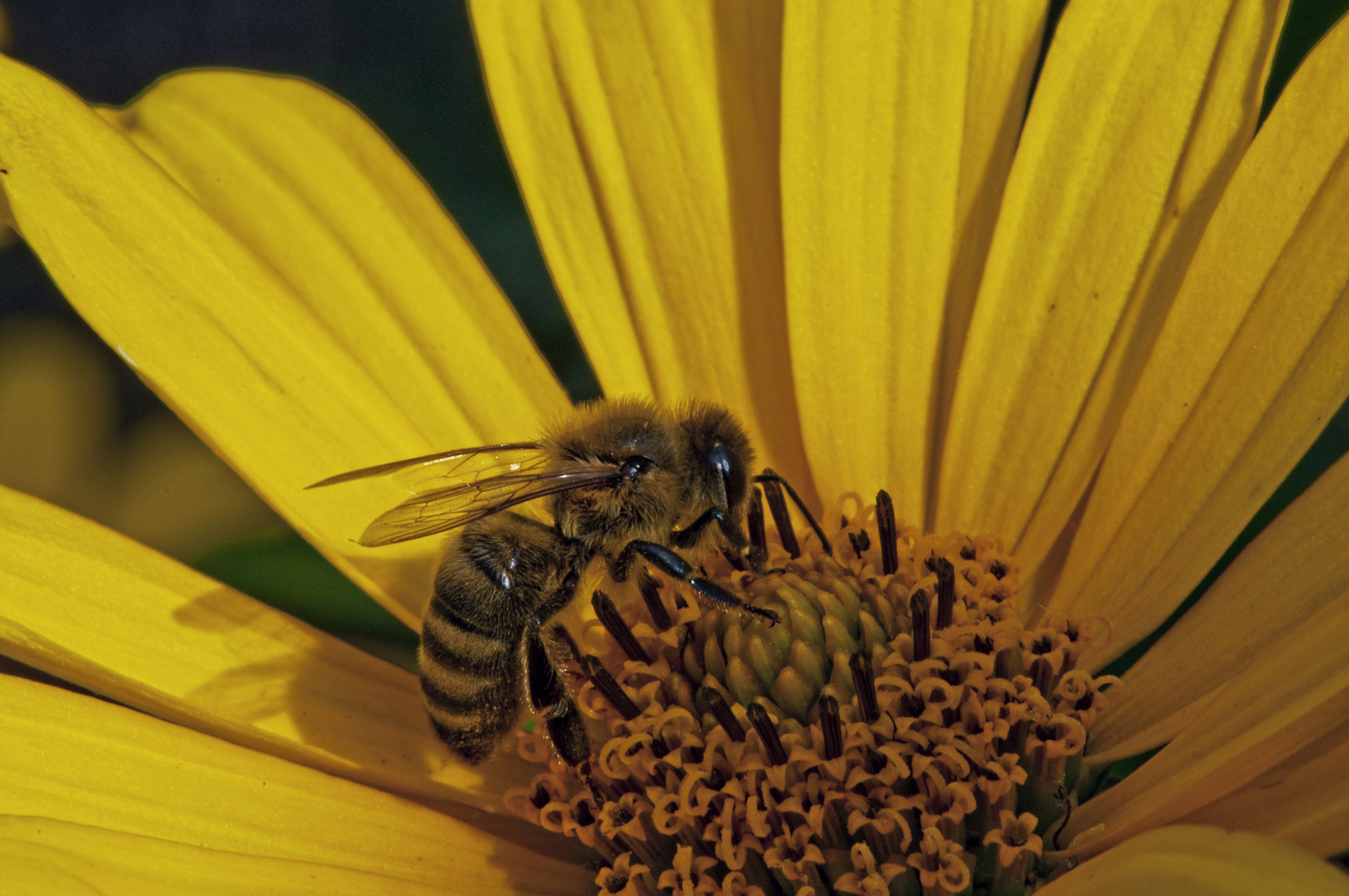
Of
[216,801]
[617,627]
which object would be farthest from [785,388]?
[216,801]

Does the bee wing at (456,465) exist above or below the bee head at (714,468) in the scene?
below

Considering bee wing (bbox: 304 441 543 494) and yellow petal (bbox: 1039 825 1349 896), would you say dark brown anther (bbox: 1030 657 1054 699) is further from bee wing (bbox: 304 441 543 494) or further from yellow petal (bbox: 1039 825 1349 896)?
bee wing (bbox: 304 441 543 494)

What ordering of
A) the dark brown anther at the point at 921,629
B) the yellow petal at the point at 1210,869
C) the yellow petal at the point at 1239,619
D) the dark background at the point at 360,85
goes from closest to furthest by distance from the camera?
the yellow petal at the point at 1210,869, the yellow petal at the point at 1239,619, the dark brown anther at the point at 921,629, the dark background at the point at 360,85

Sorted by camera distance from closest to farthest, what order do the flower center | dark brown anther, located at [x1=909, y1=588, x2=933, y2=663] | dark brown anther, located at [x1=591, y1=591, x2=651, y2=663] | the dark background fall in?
the flower center, dark brown anther, located at [x1=909, y1=588, x2=933, y2=663], dark brown anther, located at [x1=591, y1=591, x2=651, y2=663], the dark background

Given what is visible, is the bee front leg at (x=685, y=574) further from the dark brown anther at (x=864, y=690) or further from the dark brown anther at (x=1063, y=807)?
the dark brown anther at (x=1063, y=807)

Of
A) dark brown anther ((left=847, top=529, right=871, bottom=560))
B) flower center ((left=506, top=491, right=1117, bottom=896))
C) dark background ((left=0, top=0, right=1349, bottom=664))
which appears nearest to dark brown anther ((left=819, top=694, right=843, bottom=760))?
flower center ((left=506, top=491, right=1117, bottom=896))

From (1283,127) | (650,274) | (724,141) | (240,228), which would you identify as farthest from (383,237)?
(1283,127)

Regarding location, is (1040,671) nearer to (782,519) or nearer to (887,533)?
(887,533)

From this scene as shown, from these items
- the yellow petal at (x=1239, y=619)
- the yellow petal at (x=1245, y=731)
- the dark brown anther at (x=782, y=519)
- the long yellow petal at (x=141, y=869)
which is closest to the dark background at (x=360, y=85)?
the dark brown anther at (x=782, y=519)
